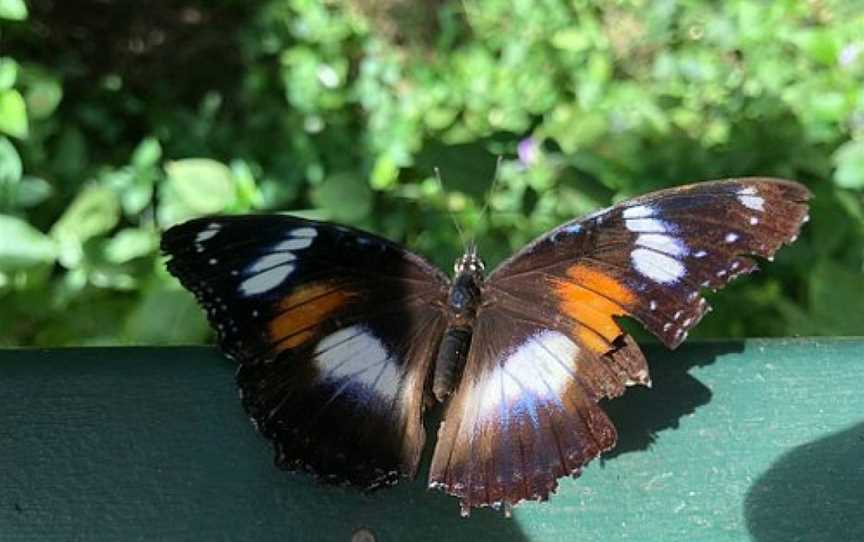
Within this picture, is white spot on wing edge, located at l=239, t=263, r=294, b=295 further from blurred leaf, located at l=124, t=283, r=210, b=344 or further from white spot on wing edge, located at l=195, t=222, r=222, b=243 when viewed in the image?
blurred leaf, located at l=124, t=283, r=210, b=344

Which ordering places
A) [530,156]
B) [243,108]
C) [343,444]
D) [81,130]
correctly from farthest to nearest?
[243,108]
[81,130]
[530,156]
[343,444]

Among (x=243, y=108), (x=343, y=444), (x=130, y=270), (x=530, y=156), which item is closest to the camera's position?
(x=343, y=444)

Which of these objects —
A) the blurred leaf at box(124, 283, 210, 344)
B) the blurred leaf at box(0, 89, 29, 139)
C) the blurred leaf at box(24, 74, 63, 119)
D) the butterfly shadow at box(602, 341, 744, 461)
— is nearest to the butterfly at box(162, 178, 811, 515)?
the butterfly shadow at box(602, 341, 744, 461)

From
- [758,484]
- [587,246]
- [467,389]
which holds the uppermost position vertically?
[587,246]

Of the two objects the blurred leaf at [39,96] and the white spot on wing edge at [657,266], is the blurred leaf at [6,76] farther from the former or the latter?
the white spot on wing edge at [657,266]

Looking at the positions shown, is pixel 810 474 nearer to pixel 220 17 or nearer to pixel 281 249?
pixel 281 249

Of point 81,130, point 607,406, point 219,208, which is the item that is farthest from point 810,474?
point 81,130

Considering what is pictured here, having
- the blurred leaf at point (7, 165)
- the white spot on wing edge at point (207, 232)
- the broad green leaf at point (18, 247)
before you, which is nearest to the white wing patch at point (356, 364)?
the white spot on wing edge at point (207, 232)
